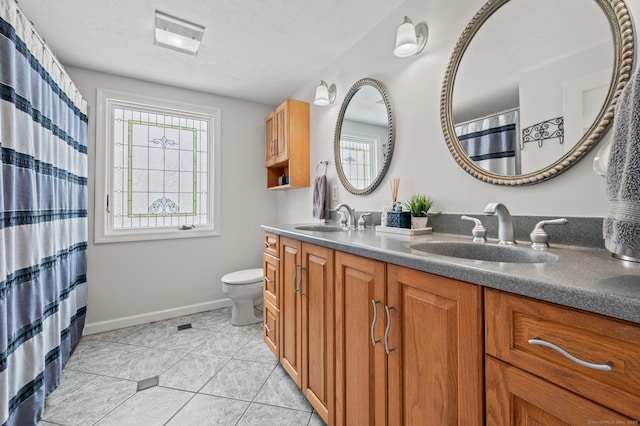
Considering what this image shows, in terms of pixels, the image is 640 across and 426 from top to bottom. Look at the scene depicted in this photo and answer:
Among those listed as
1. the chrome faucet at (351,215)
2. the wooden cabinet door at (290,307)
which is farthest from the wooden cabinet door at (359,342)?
the chrome faucet at (351,215)

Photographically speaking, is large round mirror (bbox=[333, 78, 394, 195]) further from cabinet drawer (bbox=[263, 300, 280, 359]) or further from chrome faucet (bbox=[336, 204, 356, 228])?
cabinet drawer (bbox=[263, 300, 280, 359])

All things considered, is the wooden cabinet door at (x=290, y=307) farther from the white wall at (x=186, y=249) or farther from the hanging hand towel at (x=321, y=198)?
the white wall at (x=186, y=249)

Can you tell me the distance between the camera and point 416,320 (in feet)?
2.75

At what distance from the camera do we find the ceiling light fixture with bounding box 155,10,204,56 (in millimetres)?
1806

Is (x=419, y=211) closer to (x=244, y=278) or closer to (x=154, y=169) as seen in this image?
(x=244, y=278)

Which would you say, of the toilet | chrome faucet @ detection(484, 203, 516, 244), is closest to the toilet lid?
the toilet

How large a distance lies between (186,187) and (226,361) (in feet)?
6.01

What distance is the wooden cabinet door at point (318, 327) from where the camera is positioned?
1.25 meters

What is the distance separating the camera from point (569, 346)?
1.73 feet

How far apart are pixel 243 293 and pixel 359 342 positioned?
5.50ft

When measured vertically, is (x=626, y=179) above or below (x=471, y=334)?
above

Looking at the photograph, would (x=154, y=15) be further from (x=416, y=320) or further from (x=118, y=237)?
(x=416, y=320)

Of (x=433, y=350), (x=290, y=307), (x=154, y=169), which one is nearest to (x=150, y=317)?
(x=154, y=169)

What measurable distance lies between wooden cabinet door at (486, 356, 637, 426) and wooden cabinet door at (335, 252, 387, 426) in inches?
14.8
